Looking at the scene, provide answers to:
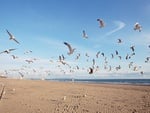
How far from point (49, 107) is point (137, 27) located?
32.2 ft

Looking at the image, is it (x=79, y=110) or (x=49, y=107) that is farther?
(x=49, y=107)

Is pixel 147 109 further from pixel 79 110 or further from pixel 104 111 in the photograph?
pixel 79 110

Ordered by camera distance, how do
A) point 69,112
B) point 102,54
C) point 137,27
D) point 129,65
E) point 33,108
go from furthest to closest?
1. point 129,65
2. point 102,54
3. point 137,27
4. point 33,108
5. point 69,112

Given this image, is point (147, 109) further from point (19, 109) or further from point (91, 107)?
point (19, 109)

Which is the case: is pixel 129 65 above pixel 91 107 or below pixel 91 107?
above

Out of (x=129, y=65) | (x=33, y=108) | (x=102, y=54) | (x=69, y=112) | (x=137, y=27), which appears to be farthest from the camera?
(x=129, y=65)

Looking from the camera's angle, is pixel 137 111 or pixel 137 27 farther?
pixel 137 27

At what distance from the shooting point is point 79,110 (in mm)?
21375

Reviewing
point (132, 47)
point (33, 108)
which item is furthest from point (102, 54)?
point (33, 108)

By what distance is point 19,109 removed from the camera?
21312 mm

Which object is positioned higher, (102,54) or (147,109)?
(102,54)

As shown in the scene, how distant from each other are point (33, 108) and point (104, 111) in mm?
5509

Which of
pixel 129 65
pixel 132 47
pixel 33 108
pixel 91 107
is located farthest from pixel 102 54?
pixel 33 108

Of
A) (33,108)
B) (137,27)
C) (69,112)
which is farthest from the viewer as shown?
(137,27)
